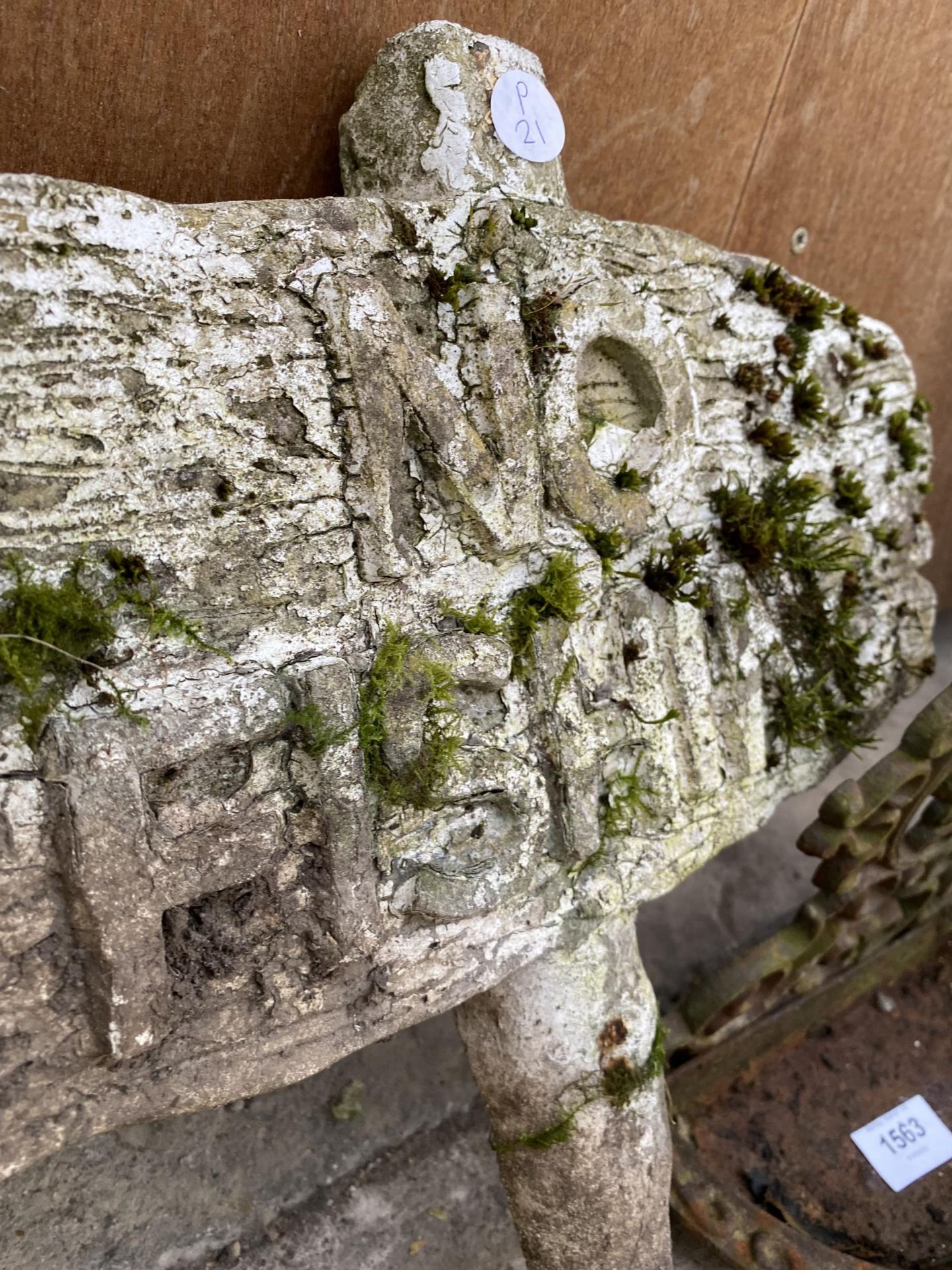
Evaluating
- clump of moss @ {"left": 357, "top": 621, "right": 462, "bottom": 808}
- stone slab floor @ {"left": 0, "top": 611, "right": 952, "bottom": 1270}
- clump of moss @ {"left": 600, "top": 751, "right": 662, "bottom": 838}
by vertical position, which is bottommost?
stone slab floor @ {"left": 0, "top": 611, "right": 952, "bottom": 1270}

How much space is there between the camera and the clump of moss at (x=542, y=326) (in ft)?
5.93

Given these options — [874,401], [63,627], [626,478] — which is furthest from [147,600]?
[874,401]

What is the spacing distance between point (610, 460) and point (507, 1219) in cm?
196

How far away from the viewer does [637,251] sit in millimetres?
2027

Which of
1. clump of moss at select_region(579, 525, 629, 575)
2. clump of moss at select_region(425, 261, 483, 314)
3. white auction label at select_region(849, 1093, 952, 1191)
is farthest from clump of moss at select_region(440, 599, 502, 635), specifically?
white auction label at select_region(849, 1093, 952, 1191)

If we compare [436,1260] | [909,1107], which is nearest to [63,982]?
[436,1260]

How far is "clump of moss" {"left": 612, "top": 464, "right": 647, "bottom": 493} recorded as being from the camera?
197 centimetres

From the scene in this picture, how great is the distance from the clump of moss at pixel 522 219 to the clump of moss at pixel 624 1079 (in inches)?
65.6

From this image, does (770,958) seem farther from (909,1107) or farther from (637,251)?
(637,251)

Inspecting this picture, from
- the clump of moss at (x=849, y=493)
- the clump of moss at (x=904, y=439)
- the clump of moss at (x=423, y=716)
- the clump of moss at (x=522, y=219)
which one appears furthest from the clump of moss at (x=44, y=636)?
the clump of moss at (x=904, y=439)

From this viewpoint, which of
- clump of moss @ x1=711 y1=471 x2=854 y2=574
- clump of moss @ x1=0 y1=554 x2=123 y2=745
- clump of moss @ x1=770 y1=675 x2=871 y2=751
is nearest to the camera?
clump of moss @ x1=0 y1=554 x2=123 y2=745

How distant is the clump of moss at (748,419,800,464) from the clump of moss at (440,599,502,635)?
Answer: 0.92m

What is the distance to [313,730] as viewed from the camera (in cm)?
155

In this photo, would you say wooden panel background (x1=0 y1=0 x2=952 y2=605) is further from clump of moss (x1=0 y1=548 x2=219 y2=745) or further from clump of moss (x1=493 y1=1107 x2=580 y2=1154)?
clump of moss (x1=493 y1=1107 x2=580 y2=1154)
